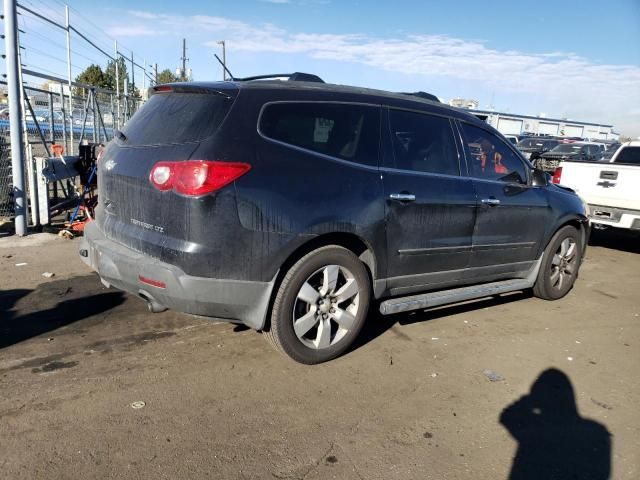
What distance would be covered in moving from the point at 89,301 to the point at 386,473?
3.26 metres

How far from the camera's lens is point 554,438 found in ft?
9.85

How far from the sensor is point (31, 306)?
450 cm

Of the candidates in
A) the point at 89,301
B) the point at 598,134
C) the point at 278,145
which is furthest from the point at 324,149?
the point at 598,134

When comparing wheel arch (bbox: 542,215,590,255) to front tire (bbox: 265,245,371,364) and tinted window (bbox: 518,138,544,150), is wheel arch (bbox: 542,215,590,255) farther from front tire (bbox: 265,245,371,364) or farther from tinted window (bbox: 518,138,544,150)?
tinted window (bbox: 518,138,544,150)

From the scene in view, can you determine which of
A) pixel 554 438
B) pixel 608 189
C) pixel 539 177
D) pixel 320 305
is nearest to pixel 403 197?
pixel 320 305

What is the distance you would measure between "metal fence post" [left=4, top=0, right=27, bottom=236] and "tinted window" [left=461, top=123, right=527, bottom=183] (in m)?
5.70

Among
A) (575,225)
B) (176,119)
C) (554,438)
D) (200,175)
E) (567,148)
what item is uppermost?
(567,148)

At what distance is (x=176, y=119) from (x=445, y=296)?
2.55 metres

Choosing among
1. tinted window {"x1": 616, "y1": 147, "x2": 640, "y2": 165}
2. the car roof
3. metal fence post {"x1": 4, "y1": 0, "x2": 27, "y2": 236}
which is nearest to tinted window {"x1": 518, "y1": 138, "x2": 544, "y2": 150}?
tinted window {"x1": 616, "y1": 147, "x2": 640, "y2": 165}

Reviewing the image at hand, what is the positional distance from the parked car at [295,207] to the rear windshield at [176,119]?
12mm

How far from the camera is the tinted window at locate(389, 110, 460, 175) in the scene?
401 cm

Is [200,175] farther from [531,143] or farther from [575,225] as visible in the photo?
[531,143]

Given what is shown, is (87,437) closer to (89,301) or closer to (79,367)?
(79,367)

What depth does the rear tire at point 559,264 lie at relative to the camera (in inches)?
213
